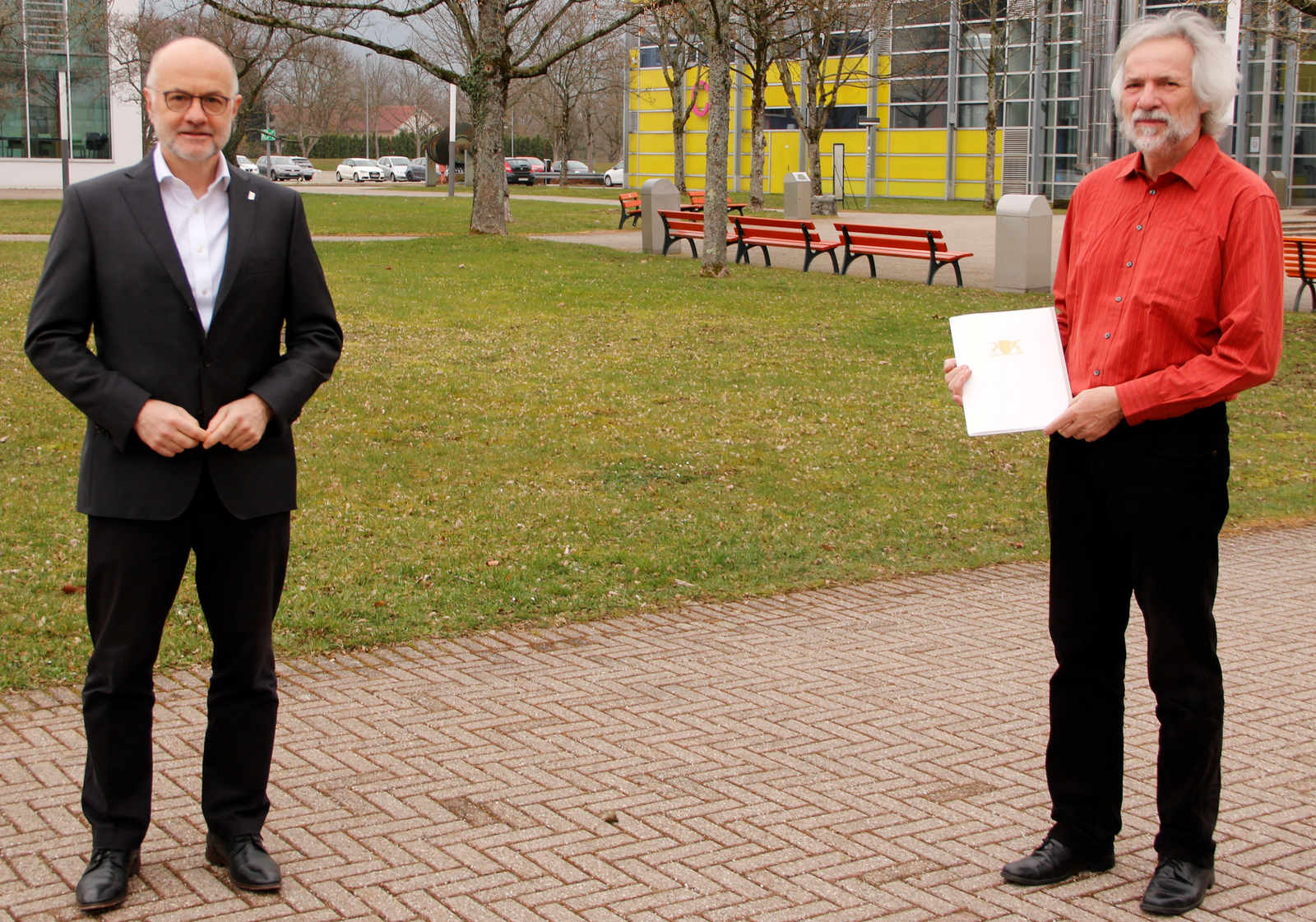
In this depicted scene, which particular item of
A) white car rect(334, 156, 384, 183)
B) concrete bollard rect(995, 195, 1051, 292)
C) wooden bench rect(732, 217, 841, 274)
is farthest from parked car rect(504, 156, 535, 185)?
concrete bollard rect(995, 195, 1051, 292)

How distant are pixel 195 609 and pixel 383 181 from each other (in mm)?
63728

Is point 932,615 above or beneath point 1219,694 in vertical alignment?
beneath

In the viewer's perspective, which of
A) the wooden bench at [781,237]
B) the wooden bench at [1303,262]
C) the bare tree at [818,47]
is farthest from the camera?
the bare tree at [818,47]

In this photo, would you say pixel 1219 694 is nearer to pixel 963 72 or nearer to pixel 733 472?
pixel 733 472

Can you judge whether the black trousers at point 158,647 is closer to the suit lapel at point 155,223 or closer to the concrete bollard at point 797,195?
the suit lapel at point 155,223

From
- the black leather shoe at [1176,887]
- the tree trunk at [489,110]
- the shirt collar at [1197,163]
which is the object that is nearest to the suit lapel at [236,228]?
the shirt collar at [1197,163]

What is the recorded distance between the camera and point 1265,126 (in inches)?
1540

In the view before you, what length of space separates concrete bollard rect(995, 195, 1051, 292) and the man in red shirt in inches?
564

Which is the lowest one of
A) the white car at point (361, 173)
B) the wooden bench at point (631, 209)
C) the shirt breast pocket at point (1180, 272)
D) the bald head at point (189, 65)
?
the shirt breast pocket at point (1180, 272)

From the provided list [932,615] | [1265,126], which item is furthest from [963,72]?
[932,615]

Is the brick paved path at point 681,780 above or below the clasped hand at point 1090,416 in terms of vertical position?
below

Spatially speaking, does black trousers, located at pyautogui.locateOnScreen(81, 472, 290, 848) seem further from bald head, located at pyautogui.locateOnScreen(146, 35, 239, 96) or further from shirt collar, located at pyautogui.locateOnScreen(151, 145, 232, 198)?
bald head, located at pyautogui.locateOnScreen(146, 35, 239, 96)

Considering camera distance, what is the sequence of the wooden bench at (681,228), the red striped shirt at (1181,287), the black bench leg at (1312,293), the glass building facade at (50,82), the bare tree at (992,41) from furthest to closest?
1. the glass building facade at (50,82)
2. the bare tree at (992,41)
3. the wooden bench at (681,228)
4. the black bench leg at (1312,293)
5. the red striped shirt at (1181,287)

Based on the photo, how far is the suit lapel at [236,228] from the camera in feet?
10.8
